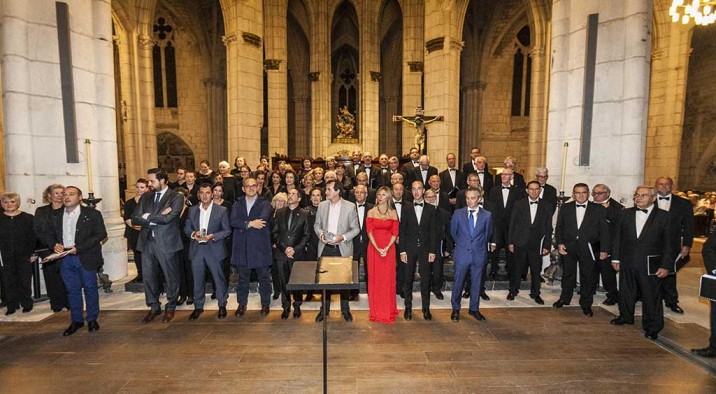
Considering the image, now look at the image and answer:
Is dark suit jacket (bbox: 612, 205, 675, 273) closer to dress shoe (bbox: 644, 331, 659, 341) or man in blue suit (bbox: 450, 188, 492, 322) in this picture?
dress shoe (bbox: 644, 331, 659, 341)

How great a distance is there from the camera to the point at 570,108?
21.9ft

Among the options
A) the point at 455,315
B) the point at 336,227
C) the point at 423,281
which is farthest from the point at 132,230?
the point at 455,315

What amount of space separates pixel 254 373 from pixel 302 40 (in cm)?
2271

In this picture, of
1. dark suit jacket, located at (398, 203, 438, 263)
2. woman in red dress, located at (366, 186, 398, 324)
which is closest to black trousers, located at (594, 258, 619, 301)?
dark suit jacket, located at (398, 203, 438, 263)

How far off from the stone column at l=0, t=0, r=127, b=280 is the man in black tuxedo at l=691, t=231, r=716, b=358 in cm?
803

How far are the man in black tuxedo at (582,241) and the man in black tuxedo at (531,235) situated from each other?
20 centimetres

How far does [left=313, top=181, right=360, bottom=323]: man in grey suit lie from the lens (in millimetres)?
4891

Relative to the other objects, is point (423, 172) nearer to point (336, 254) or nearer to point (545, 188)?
point (545, 188)

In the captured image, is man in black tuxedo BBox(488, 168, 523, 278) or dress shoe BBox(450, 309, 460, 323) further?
man in black tuxedo BBox(488, 168, 523, 278)

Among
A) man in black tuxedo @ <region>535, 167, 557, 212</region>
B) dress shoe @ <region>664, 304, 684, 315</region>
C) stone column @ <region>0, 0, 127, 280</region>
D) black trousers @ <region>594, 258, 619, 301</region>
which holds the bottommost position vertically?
dress shoe @ <region>664, 304, 684, 315</region>

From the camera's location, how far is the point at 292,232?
195 inches

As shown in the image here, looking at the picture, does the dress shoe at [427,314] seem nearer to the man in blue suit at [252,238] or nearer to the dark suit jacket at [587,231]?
the man in blue suit at [252,238]

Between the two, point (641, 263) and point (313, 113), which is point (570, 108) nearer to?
point (641, 263)

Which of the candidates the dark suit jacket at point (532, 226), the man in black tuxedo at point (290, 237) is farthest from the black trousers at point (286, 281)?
the dark suit jacket at point (532, 226)
